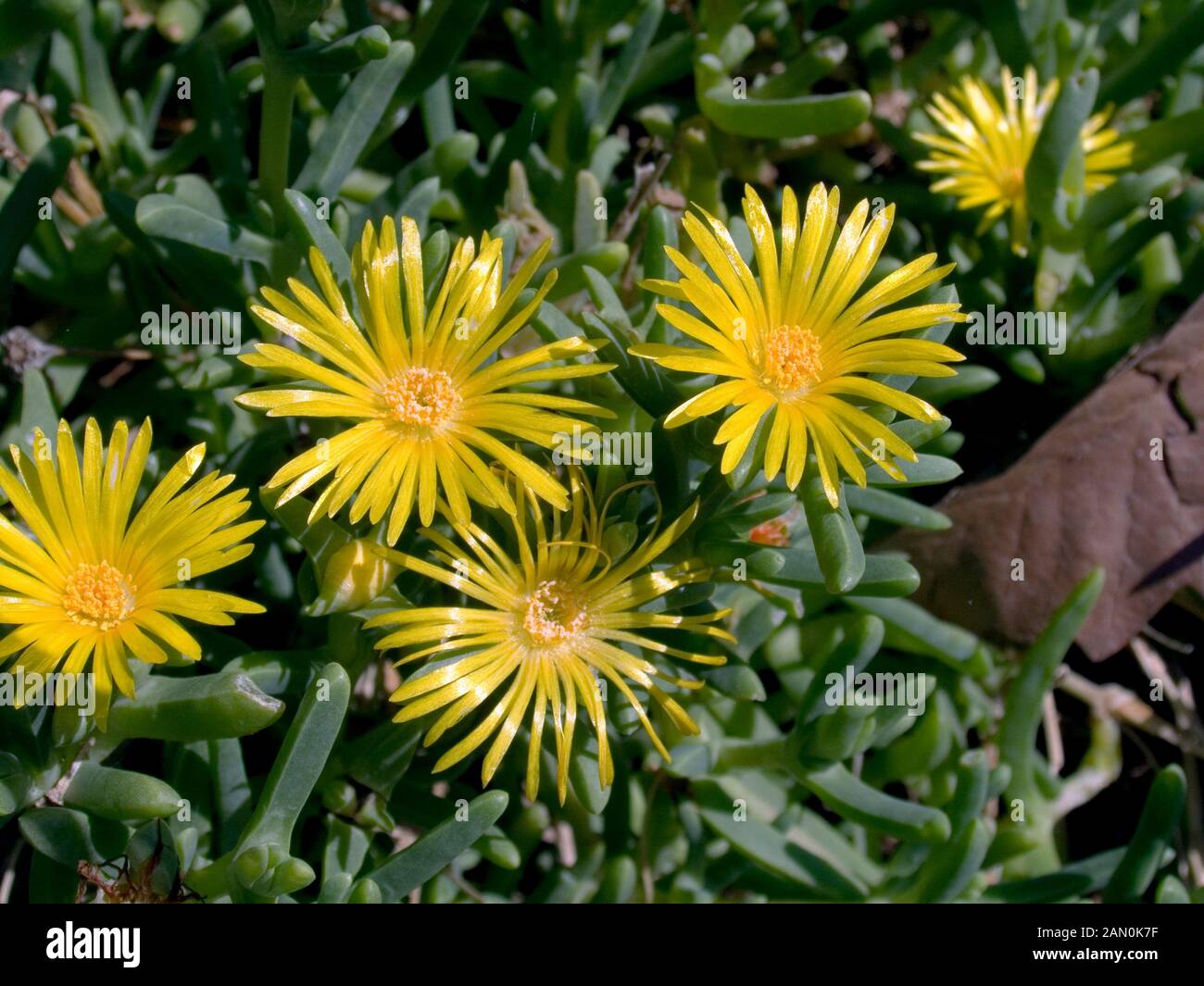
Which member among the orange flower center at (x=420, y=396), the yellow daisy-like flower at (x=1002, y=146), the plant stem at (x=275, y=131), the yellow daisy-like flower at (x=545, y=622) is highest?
the yellow daisy-like flower at (x=1002, y=146)

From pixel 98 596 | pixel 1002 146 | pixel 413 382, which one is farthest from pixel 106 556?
pixel 1002 146

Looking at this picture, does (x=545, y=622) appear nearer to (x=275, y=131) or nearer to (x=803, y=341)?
(x=803, y=341)

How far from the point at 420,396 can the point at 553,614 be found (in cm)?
28

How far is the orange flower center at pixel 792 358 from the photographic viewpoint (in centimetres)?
124

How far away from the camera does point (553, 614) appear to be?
→ 131cm

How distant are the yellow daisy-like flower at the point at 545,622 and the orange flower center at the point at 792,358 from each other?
0.56ft

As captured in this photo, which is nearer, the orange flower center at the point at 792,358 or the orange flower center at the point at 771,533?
the orange flower center at the point at 792,358

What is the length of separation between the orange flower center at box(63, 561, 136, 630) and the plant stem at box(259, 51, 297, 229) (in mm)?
521

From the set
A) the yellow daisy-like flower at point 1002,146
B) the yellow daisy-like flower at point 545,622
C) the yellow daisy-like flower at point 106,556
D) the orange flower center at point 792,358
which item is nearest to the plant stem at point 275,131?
the yellow daisy-like flower at point 106,556

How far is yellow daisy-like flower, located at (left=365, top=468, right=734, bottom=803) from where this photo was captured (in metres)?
1.19

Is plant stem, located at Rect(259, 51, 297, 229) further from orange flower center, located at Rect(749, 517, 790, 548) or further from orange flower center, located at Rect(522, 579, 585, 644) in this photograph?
orange flower center, located at Rect(749, 517, 790, 548)

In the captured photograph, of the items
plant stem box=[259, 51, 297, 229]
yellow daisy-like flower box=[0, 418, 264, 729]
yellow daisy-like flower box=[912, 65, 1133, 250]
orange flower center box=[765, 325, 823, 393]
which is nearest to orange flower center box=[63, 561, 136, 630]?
yellow daisy-like flower box=[0, 418, 264, 729]

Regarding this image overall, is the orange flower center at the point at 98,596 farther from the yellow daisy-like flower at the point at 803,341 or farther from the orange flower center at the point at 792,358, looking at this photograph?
the orange flower center at the point at 792,358
